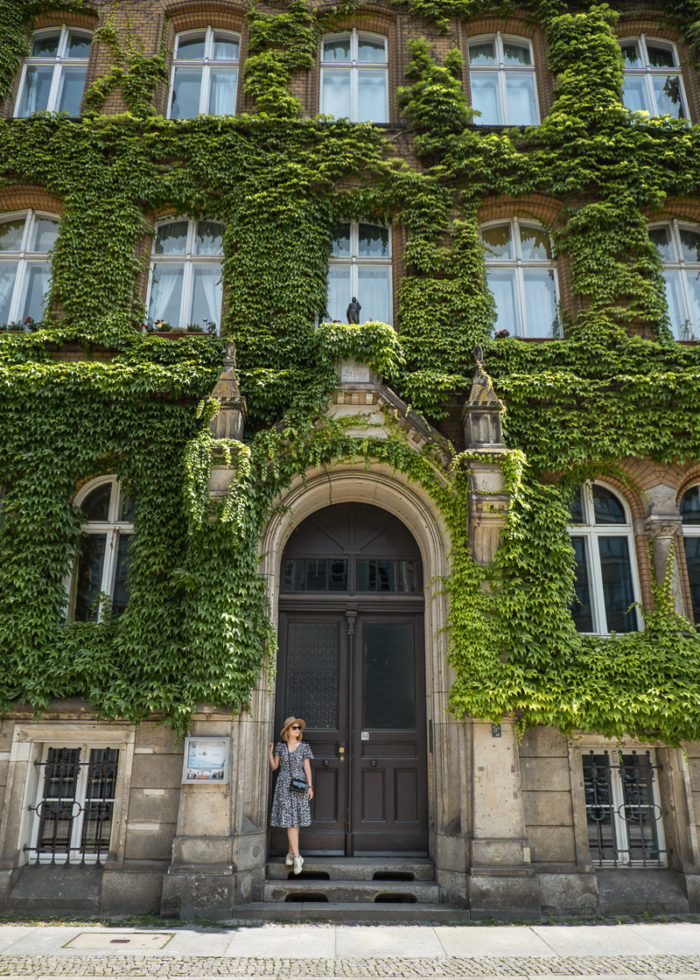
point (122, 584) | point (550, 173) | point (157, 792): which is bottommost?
point (157, 792)

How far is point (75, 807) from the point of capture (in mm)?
7762

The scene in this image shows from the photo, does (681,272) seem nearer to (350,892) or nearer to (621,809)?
(621,809)

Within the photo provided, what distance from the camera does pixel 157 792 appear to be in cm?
748

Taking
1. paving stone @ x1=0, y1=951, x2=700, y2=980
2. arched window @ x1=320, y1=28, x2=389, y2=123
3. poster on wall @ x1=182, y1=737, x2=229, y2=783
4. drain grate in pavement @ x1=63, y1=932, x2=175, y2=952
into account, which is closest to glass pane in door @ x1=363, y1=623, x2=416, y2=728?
poster on wall @ x1=182, y1=737, x2=229, y2=783

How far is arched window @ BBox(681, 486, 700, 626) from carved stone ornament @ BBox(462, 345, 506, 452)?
2933mm

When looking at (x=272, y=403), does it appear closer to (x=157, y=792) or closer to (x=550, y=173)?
(x=157, y=792)

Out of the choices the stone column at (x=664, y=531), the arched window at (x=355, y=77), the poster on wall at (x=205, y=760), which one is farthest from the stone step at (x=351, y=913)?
the arched window at (x=355, y=77)

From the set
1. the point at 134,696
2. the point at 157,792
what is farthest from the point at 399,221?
the point at 157,792

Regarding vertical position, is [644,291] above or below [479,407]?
above

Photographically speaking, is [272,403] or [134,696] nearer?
[134,696]

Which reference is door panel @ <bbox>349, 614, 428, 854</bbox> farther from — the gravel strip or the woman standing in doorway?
the gravel strip

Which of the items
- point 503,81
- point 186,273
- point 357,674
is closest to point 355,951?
point 357,674

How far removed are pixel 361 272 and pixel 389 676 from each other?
6.03 metres

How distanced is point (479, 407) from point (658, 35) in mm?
8556
